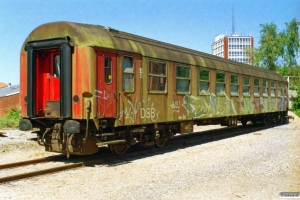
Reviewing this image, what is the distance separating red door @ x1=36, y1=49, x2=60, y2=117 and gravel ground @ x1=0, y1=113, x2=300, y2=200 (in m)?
1.82

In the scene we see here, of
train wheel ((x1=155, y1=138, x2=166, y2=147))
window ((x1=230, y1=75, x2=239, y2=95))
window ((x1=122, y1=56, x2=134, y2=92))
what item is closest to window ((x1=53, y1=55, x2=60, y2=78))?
window ((x1=122, y1=56, x2=134, y2=92))

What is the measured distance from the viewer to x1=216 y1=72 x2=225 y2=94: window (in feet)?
47.4

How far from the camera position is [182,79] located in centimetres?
1197

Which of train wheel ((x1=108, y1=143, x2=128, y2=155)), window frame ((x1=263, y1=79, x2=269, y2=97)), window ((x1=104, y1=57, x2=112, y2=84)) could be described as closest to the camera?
window ((x1=104, y1=57, x2=112, y2=84))

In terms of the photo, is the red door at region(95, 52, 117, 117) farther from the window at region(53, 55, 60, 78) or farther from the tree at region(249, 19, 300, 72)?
the tree at region(249, 19, 300, 72)

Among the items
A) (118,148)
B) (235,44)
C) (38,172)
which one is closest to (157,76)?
(118,148)

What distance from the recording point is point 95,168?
332 inches

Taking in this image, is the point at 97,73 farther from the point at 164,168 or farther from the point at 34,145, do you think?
the point at 34,145

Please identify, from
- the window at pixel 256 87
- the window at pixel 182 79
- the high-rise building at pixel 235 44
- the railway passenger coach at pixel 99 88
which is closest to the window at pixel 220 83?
the railway passenger coach at pixel 99 88

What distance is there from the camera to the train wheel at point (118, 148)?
9636 mm

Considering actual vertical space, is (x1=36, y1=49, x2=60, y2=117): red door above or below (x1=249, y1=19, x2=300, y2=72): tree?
below

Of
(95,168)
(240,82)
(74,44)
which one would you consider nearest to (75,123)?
(95,168)

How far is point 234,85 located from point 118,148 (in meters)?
8.20

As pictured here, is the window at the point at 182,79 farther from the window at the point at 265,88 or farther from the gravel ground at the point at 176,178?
the window at the point at 265,88
